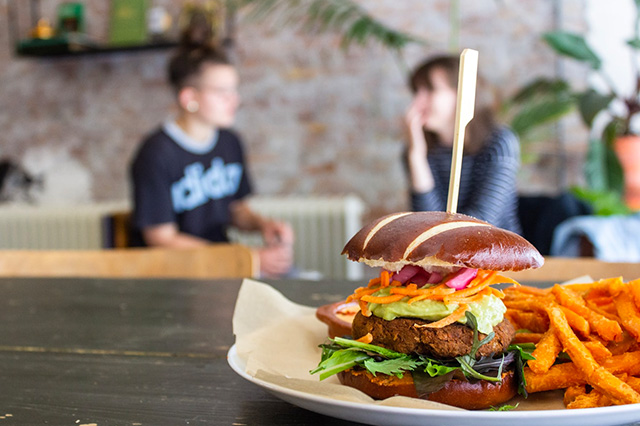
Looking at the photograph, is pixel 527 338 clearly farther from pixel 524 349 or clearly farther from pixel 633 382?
pixel 633 382

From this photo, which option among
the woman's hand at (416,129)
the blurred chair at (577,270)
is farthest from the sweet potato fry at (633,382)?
the woman's hand at (416,129)

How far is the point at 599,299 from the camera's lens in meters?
0.77

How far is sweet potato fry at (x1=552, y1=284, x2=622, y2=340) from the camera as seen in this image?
2.29 feet

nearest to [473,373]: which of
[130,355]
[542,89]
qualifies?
[130,355]

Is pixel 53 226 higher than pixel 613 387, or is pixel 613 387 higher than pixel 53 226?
pixel 613 387

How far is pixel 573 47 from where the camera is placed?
336 cm

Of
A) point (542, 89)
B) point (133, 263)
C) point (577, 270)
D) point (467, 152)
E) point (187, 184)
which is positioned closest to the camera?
point (577, 270)

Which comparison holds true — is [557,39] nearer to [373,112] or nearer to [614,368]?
[373,112]

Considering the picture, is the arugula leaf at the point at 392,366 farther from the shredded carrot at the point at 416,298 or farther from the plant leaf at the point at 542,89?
the plant leaf at the point at 542,89

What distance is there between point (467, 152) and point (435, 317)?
2378mm

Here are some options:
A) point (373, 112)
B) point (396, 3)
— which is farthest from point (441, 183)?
point (396, 3)

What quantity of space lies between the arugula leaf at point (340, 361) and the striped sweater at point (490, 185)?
85.9 inches

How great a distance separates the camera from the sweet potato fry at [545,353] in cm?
66

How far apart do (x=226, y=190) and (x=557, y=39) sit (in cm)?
188
